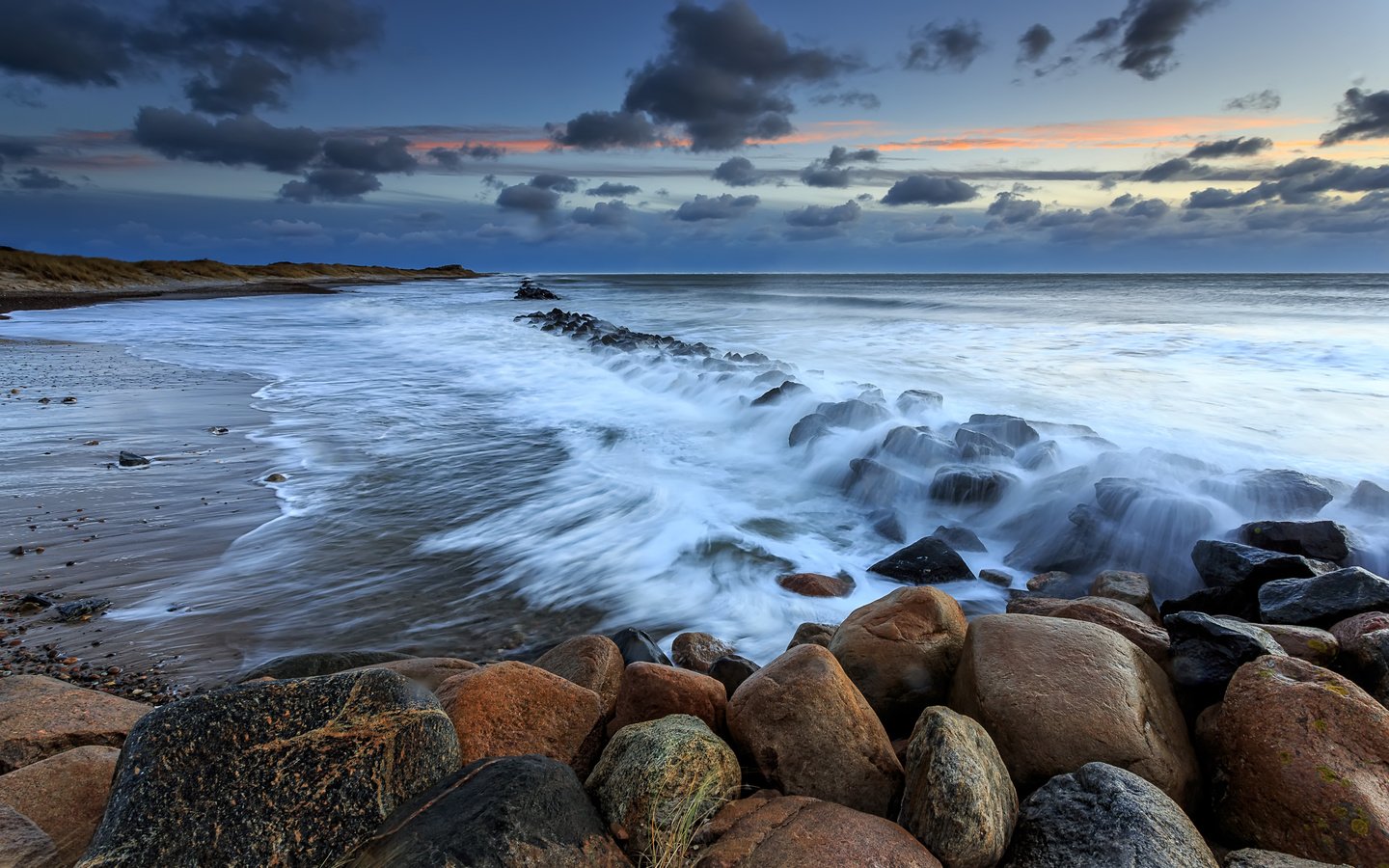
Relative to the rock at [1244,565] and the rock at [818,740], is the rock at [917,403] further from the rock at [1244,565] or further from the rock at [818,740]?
the rock at [818,740]

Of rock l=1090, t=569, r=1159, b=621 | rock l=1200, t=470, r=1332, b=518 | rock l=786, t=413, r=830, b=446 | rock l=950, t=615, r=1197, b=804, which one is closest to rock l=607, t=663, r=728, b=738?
rock l=950, t=615, r=1197, b=804

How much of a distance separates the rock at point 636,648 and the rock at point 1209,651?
2297mm

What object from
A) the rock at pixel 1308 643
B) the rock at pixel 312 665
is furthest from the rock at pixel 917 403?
the rock at pixel 312 665

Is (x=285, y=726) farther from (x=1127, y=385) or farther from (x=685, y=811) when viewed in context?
(x=1127, y=385)

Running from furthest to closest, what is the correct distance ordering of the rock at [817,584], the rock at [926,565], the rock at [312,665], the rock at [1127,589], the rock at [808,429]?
1. the rock at [808,429]
2. the rock at [926,565]
3. the rock at [817,584]
4. the rock at [1127,589]
5. the rock at [312,665]

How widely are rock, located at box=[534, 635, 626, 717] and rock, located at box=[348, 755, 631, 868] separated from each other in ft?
2.84

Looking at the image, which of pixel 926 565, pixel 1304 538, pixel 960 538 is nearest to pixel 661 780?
pixel 926 565

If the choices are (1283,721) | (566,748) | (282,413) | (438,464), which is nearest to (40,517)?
(438,464)

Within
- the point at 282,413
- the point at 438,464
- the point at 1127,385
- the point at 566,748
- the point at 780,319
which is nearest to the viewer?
the point at 566,748

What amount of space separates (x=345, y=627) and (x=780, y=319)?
96.5 ft

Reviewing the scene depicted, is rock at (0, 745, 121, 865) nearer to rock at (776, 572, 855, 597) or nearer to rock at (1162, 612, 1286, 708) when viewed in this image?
rock at (1162, 612, 1286, 708)

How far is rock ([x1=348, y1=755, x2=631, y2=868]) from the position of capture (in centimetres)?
183

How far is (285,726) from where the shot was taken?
6.68 feet

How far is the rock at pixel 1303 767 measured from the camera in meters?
2.14
